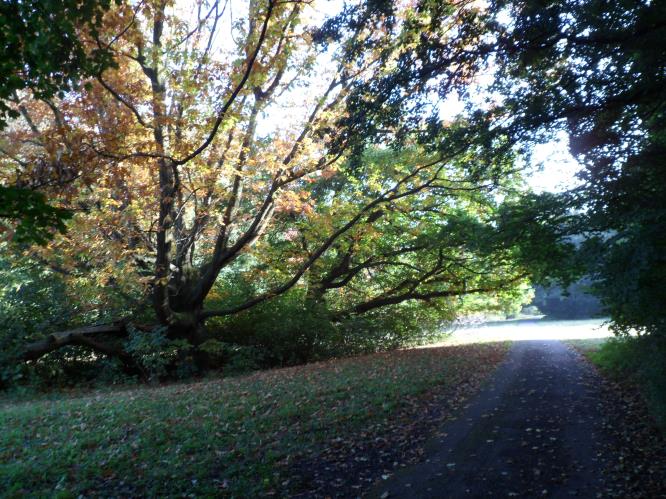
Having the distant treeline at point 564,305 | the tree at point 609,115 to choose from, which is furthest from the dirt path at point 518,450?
the distant treeline at point 564,305

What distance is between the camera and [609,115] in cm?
862

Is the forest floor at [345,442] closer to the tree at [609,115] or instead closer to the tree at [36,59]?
the tree at [609,115]

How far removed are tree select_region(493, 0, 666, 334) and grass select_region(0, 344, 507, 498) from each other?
3.81 meters

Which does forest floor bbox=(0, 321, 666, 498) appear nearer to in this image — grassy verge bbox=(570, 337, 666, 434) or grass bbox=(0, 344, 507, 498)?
grass bbox=(0, 344, 507, 498)

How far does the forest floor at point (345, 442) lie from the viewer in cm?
552

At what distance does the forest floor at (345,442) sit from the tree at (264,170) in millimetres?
3345

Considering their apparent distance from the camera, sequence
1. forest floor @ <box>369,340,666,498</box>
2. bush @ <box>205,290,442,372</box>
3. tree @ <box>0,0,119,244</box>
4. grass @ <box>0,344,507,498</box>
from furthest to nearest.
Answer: bush @ <box>205,290,442,372</box> < grass @ <box>0,344,507,498</box> < forest floor @ <box>369,340,666,498</box> < tree @ <box>0,0,119,244</box>

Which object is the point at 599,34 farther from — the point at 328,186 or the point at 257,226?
the point at 328,186

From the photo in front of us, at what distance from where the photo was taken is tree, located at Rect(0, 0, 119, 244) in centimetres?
445

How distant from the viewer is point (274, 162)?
14.3 metres

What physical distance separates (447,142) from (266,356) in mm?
11530

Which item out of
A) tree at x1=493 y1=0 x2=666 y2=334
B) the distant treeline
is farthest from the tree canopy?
the distant treeline

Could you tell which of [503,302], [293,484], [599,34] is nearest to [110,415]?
[293,484]

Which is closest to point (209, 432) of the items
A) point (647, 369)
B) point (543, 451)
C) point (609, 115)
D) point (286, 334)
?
point (543, 451)
